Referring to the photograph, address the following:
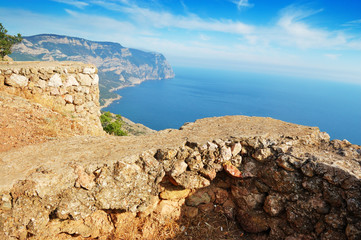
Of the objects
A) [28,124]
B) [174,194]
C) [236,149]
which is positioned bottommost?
[174,194]

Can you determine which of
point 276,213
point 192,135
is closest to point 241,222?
point 276,213

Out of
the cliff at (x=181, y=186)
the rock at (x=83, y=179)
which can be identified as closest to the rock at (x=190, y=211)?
the cliff at (x=181, y=186)

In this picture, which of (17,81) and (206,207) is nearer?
(206,207)

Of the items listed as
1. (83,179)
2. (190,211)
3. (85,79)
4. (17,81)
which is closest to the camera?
(83,179)

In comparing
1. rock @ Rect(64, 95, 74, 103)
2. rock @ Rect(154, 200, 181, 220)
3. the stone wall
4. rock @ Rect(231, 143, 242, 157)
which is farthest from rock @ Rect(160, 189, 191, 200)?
rock @ Rect(64, 95, 74, 103)

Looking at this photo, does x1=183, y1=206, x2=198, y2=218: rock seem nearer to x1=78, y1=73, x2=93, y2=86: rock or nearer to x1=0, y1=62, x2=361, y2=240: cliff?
x1=0, y1=62, x2=361, y2=240: cliff

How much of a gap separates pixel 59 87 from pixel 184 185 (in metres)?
9.35

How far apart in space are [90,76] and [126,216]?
9.61 m

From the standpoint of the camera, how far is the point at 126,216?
5.94 meters

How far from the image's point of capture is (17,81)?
1028cm

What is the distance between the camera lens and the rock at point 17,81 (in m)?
10.1

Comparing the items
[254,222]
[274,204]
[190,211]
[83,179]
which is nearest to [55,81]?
[83,179]

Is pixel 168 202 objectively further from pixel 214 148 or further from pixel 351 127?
pixel 351 127

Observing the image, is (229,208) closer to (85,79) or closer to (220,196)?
(220,196)
